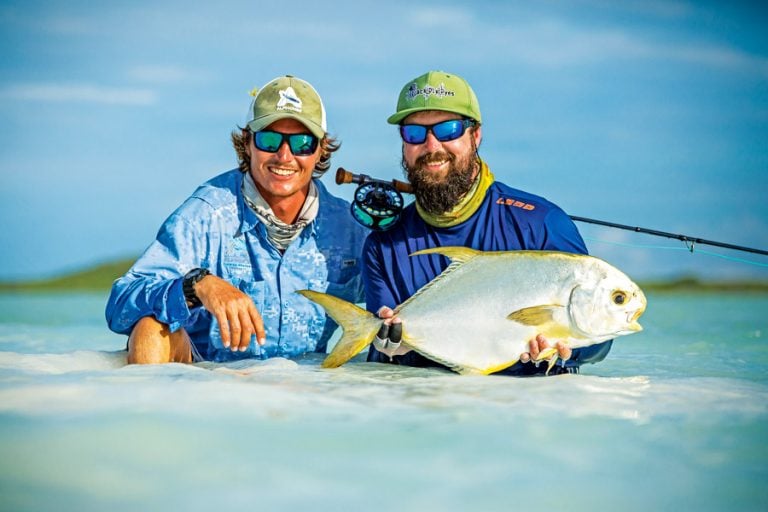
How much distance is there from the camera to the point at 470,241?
4445 mm

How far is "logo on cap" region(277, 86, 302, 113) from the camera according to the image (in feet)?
15.3

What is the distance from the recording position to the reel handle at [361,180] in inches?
180

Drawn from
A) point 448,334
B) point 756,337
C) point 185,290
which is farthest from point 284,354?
point 756,337

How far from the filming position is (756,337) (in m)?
7.92

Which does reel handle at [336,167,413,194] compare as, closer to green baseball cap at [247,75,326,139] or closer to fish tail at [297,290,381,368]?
green baseball cap at [247,75,326,139]

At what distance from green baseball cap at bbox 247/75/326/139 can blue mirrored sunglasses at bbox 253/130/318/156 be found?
0.14 feet

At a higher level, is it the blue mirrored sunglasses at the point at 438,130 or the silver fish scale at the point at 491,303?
the blue mirrored sunglasses at the point at 438,130

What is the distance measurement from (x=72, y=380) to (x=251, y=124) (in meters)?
1.74

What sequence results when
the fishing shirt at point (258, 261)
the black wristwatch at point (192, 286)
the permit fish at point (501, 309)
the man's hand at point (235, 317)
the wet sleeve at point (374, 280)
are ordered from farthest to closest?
the fishing shirt at point (258, 261) → the wet sleeve at point (374, 280) → the black wristwatch at point (192, 286) → the man's hand at point (235, 317) → the permit fish at point (501, 309)

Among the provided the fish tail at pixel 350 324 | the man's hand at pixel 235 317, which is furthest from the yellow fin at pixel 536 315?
the man's hand at pixel 235 317

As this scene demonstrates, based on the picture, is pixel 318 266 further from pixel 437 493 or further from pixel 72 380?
pixel 437 493

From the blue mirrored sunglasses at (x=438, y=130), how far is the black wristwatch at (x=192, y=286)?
1.27m

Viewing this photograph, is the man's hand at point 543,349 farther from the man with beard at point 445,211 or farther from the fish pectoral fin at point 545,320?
the man with beard at point 445,211

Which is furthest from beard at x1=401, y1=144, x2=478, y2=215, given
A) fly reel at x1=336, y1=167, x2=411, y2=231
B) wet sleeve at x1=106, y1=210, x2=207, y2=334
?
wet sleeve at x1=106, y1=210, x2=207, y2=334
